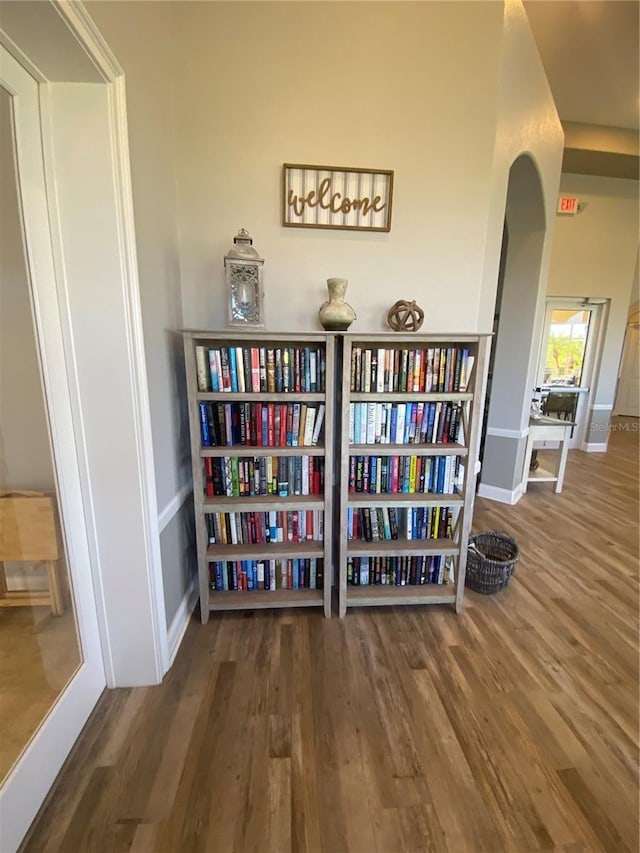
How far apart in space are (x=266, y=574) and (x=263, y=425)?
839mm

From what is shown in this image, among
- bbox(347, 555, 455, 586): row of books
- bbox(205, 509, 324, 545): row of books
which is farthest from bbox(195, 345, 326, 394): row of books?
bbox(347, 555, 455, 586): row of books

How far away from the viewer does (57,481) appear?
1.25m

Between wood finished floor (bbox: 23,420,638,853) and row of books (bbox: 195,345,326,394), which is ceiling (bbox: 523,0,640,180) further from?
wood finished floor (bbox: 23,420,638,853)

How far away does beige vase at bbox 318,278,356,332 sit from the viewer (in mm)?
1669

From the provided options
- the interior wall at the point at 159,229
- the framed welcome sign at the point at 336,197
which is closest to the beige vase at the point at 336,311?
the framed welcome sign at the point at 336,197

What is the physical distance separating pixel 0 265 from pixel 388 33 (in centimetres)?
198

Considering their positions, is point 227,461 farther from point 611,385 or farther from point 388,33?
point 611,385

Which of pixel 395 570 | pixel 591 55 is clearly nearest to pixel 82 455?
pixel 395 570

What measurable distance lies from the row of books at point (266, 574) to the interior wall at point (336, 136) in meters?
1.28

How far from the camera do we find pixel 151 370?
1444 mm

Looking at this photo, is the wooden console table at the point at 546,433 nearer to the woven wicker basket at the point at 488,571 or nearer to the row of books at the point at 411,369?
the woven wicker basket at the point at 488,571

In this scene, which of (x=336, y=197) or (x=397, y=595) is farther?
(x=397, y=595)

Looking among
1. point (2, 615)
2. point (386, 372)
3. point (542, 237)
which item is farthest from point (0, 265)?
point (542, 237)

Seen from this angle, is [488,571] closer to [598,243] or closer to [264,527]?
[264,527]
